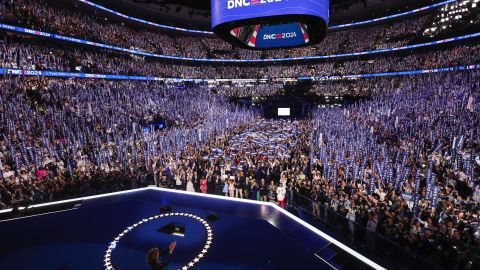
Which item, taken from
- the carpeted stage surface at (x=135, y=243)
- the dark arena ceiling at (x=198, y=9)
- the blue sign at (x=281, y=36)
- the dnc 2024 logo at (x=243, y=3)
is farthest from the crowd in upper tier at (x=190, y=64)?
the dnc 2024 logo at (x=243, y=3)

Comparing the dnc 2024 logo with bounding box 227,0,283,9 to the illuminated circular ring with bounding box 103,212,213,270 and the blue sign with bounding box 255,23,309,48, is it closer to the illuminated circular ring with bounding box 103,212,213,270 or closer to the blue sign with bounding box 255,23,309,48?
the blue sign with bounding box 255,23,309,48

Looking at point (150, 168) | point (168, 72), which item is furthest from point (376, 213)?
point (168, 72)

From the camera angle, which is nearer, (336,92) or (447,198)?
(447,198)

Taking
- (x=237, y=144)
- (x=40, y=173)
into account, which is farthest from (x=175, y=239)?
(x=237, y=144)

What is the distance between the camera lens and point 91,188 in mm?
11195

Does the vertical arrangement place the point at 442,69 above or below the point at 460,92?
above

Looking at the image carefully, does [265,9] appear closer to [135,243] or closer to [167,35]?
[135,243]

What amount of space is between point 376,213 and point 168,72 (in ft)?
120

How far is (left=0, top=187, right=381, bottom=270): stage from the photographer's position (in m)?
4.72

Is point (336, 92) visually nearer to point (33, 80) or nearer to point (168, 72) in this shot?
point (168, 72)

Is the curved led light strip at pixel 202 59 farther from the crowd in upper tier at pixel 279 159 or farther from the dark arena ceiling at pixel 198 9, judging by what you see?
the dark arena ceiling at pixel 198 9

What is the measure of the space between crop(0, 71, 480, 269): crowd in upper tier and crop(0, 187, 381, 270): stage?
3047 millimetres

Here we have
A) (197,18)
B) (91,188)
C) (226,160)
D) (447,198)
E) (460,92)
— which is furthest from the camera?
(197,18)

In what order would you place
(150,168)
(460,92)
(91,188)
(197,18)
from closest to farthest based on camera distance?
(91,188) → (150,168) → (460,92) → (197,18)
